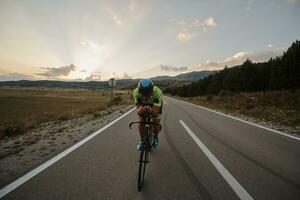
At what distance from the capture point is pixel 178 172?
3730 millimetres

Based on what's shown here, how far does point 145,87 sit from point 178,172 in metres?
1.77

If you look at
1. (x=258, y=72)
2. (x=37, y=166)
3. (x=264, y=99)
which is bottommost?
(x=37, y=166)

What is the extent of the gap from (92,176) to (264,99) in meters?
17.2

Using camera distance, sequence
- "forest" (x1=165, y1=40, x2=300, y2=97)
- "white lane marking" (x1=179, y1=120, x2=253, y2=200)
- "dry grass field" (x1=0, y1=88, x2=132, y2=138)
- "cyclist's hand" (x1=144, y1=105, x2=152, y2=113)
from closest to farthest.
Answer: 1. "white lane marking" (x1=179, y1=120, x2=253, y2=200)
2. "cyclist's hand" (x1=144, y1=105, x2=152, y2=113)
3. "dry grass field" (x1=0, y1=88, x2=132, y2=138)
4. "forest" (x1=165, y1=40, x2=300, y2=97)

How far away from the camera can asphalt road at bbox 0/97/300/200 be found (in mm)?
2963

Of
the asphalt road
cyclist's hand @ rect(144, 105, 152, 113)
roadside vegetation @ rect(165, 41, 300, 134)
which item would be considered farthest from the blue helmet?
roadside vegetation @ rect(165, 41, 300, 134)

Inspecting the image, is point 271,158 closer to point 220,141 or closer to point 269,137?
point 220,141

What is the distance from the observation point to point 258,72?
154ft

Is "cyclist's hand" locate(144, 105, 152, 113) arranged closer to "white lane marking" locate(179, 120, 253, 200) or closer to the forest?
"white lane marking" locate(179, 120, 253, 200)

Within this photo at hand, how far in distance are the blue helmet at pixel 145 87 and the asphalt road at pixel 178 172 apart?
1.54 metres

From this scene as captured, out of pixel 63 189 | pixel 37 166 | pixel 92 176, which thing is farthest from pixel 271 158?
pixel 37 166

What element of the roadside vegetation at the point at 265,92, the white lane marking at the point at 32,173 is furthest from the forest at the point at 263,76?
the white lane marking at the point at 32,173

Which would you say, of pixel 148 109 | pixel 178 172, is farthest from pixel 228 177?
pixel 148 109

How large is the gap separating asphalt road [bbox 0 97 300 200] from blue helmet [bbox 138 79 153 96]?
5.05ft
